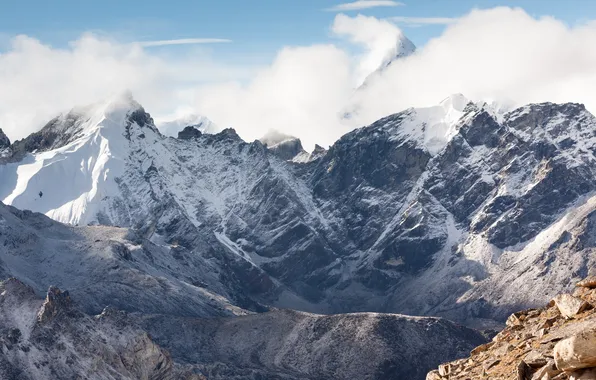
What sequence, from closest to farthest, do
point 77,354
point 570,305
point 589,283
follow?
point 570,305 < point 589,283 < point 77,354

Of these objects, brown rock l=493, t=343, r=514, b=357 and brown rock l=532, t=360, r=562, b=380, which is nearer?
brown rock l=532, t=360, r=562, b=380

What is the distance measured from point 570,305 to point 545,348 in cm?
398

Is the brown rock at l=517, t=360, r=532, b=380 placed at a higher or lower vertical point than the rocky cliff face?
higher

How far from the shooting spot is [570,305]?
39.2 m

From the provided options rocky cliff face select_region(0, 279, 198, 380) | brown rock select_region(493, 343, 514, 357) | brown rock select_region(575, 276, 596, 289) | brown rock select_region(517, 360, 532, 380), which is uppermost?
brown rock select_region(575, 276, 596, 289)

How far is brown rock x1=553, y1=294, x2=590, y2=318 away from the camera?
127 feet

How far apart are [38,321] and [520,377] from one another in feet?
568

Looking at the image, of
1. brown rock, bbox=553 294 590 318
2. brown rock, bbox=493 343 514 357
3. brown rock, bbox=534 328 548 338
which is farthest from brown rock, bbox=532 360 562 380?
brown rock, bbox=493 343 514 357

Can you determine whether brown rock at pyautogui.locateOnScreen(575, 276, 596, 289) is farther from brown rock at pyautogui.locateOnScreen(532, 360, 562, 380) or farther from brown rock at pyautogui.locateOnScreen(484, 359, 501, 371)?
brown rock at pyautogui.locateOnScreen(532, 360, 562, 380)

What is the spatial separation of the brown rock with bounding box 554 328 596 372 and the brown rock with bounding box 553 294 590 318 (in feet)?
26.8

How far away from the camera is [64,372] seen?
7392 inches

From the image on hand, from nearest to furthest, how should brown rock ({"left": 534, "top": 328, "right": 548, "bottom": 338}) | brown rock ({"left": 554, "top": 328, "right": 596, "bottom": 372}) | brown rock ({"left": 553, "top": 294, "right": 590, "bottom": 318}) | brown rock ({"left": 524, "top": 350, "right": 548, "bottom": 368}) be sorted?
brown rock ({"left": 554, "top": 328, "right": 596, "bottom": 372}) < brown rock ({"left": 524, "top": 350, "right": 548, "bottom": 368}) < brown rock ({"left": 553, "top": 294, "right": 590, "bottom": 318}) < brown rock ({"left": 534, "top": 328, "right": 548, "bottom": 338})

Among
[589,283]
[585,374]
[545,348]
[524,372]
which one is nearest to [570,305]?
[589,283]

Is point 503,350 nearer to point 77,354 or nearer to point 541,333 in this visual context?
point 541,333
